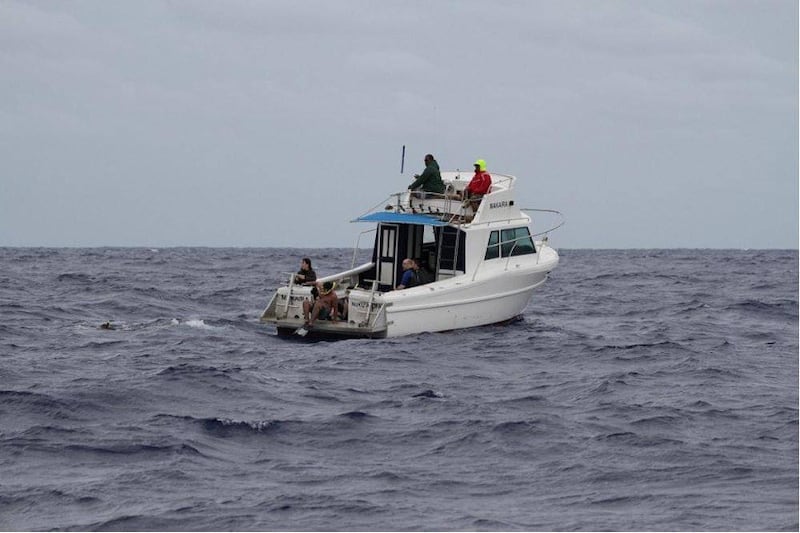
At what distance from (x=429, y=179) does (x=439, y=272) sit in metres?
2.20

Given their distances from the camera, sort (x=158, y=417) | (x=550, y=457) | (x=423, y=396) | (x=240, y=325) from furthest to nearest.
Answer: (x=240, y=325), (x=423, y=396), (x=158, y=417), (x=550, y=457)

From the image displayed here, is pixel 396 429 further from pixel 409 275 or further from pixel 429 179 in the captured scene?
pixel 429 179

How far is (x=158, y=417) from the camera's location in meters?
14.1

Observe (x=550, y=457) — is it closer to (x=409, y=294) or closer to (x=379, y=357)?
(x=379, y=357)

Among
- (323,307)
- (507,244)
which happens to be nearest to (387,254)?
(507,244)

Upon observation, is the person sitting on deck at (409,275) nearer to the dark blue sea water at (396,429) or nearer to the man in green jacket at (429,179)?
the dark blue sea water at (396,429)

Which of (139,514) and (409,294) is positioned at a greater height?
(409,294)

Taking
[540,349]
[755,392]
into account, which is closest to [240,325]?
[540,349]

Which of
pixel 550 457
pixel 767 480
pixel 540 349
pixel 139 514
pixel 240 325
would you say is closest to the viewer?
pixel 139 514

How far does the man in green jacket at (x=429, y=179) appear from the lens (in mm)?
24750

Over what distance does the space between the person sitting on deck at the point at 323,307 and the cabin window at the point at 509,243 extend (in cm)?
365

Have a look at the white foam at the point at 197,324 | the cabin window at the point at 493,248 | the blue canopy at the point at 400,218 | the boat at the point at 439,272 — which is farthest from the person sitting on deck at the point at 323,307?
the cabin window at the point at 493,248

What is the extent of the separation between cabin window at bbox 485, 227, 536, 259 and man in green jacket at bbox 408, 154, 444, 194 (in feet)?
5.42

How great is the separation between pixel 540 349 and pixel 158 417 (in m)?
9.12
